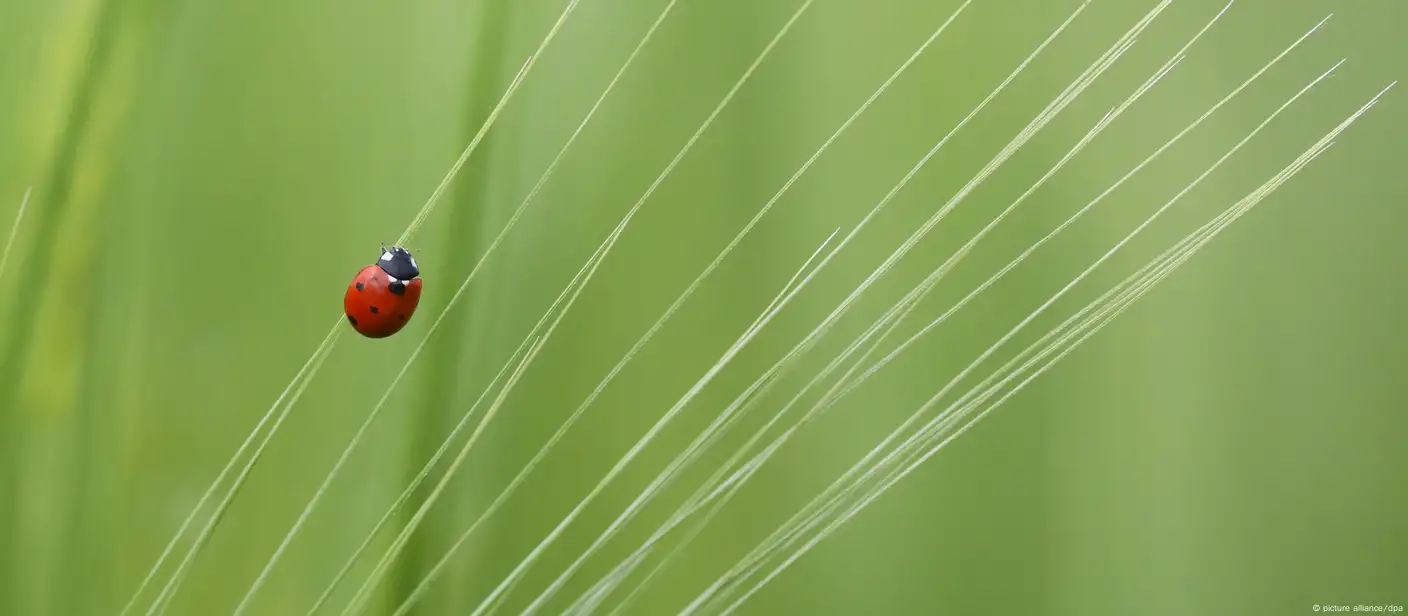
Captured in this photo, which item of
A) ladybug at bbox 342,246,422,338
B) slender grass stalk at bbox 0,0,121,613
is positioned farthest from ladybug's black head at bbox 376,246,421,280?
slender grass stalk at bbox 0,0,121,613

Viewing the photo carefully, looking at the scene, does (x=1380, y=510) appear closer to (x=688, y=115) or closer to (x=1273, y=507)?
(x=1273, y=507)

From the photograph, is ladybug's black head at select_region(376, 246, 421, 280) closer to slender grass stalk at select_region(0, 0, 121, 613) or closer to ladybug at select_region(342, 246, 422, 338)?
ladybug at select_region(342, 246, 422, 338)

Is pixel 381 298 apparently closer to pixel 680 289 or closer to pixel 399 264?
pixel 399 264

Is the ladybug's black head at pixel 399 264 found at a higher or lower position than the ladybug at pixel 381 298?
higher

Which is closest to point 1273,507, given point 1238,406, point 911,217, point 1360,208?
point 1238,406

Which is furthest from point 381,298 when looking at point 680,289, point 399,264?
point 680,289

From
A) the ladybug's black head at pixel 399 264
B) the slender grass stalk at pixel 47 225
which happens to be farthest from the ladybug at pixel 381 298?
the slender grass stalk at pixel 47 225

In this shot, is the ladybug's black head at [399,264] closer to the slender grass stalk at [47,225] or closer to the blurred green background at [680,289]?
the blurred green background at [680,289]
